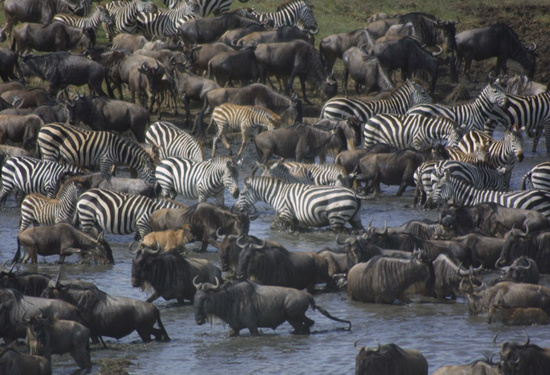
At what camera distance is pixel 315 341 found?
1017cm

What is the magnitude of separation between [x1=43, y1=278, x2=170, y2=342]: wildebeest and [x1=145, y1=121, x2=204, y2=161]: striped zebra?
26.0 feet

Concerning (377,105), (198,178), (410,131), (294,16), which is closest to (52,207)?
(198,178)

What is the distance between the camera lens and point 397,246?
1267cm

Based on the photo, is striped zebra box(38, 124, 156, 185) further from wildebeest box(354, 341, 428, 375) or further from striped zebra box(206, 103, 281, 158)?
wildebeest box(354, 341, 428, 375)

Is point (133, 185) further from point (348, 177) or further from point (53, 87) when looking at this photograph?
point (53, 87)

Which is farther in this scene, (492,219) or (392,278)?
(492,219)

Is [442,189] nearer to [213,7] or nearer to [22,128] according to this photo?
[22,128]

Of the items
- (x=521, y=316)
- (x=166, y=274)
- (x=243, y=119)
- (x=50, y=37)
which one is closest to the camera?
(x=521, y=316)

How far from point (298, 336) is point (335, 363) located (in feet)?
2.93

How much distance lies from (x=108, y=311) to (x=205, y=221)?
3820mm

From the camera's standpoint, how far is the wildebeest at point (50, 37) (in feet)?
82.4

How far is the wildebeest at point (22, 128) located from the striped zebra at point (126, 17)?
32.7 feet

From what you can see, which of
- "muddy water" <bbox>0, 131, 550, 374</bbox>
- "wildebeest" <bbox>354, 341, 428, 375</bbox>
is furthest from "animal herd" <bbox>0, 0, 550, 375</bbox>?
"muddy water" <bbox>0, 131, 550, 374</bbox>

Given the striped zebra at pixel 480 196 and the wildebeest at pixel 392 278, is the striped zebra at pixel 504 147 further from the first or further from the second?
the wildebeest at pixel 392 278
